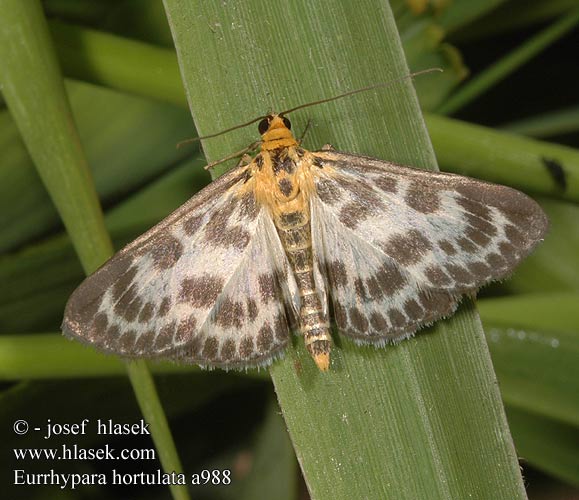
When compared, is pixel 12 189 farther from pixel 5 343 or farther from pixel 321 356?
pixel 321 356

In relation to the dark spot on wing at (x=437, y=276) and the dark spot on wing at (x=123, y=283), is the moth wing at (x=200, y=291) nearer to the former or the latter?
the dark spot on wing at (x=123, y=283)

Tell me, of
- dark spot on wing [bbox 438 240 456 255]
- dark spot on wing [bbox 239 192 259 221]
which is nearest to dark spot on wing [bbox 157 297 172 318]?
dark spot on wing [bbox 239 192 259 221]

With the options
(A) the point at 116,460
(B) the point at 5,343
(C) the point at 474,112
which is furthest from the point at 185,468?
(C) the point at 474,112

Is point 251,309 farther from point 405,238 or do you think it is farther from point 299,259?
point 405,238

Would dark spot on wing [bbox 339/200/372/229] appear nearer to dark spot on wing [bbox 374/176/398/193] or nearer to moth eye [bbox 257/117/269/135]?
dark spot on wing [bbox 374/176/398/193]

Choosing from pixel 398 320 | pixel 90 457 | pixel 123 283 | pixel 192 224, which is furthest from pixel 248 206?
pixel 90 457

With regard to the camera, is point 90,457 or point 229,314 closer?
point 229,314

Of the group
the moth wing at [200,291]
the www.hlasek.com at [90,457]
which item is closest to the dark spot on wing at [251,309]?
the moth wing at [200,291]
